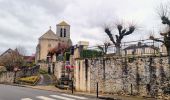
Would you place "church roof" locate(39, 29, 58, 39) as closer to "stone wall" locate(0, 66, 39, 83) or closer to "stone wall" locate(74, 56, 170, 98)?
"stone wall" locate(0, 66, 39, 83)

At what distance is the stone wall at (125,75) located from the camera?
1873 cm

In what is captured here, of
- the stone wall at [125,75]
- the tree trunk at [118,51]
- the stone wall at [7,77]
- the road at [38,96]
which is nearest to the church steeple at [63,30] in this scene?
the stone wall at [7,77]

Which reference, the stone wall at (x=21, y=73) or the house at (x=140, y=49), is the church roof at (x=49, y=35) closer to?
the stone wall at (x=21, y=73)

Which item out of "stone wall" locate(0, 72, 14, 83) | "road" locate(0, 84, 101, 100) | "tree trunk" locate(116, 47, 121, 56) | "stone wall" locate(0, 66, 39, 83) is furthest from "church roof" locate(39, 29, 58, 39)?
"tree trunk" locate(116, 47, 121, 56)

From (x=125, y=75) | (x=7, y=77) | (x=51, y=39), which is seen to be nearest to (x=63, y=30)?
(x=51, y=39)

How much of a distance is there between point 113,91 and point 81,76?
15.5ft

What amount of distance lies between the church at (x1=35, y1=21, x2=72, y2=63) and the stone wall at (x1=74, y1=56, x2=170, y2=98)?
47.7m

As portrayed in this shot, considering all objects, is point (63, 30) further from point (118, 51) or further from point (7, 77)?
point (118, 51)

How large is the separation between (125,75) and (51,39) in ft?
189

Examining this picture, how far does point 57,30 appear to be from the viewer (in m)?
83.6

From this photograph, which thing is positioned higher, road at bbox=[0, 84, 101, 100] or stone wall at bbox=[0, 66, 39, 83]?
stone wall at bbox=[0, 66, 39, 83]

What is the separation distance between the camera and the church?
2985 inches

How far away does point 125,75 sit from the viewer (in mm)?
21250

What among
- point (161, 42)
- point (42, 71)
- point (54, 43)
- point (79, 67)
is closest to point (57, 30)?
Result: point (54, 43)
